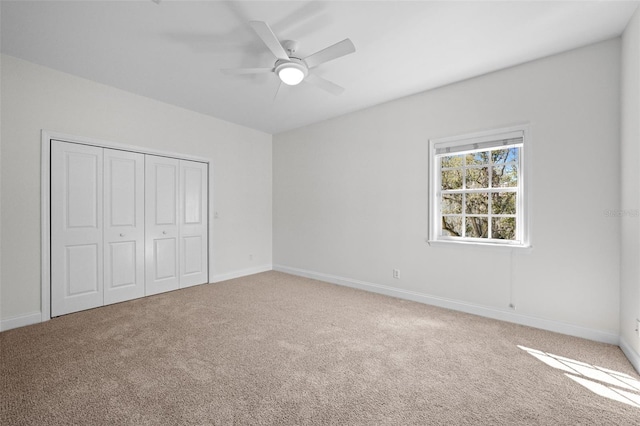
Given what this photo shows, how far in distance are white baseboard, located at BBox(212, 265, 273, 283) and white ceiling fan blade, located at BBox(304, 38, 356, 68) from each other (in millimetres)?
3683

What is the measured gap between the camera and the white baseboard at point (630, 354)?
206 centimetres

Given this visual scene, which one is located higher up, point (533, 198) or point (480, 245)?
point (533, 198)

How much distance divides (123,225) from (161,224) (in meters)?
0.49

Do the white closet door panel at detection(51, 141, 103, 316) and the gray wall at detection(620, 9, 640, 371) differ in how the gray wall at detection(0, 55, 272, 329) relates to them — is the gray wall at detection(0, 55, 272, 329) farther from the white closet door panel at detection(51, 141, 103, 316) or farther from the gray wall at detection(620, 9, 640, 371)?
the gray wall at detection(620, 9, 640, 371)

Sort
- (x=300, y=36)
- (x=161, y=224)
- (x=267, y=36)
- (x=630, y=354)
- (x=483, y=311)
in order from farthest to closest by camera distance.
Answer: (x=161, y=224) → (x=483, y=311) → (x=300, y=36) → (x=630, y=354) → (x=267, y=36)

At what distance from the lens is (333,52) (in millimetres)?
2252

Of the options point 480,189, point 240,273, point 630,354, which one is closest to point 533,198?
point 480,189

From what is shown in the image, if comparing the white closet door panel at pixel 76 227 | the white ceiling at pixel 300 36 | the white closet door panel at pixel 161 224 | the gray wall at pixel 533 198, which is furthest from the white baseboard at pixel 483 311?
the white closet door panel at pixel 76 227

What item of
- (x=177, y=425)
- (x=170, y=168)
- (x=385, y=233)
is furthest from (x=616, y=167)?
(x=170, y=168)

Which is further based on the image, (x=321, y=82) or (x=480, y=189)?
A: (x=480, y=189)

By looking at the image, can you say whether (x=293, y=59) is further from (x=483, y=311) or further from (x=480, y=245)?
(x=483, y=311)

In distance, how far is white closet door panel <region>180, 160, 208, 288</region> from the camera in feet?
14.1

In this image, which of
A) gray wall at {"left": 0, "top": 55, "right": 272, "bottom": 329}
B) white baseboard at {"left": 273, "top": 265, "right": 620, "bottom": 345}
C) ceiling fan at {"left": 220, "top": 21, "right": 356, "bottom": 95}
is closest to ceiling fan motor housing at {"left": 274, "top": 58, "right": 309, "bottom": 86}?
ceiling fan at {"left": 220, "top": 21, "right": 356, "bottom": 95}

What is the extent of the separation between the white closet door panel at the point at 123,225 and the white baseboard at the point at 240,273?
1134mm
